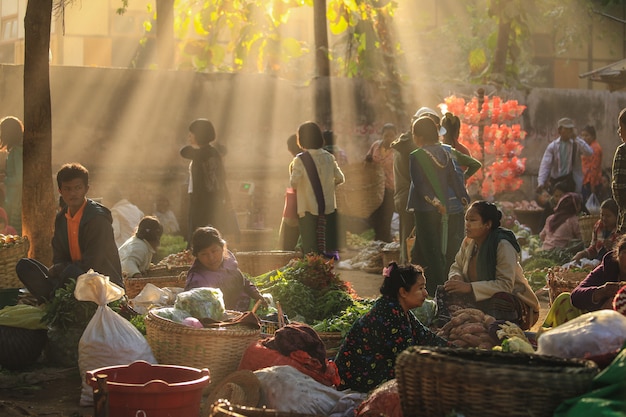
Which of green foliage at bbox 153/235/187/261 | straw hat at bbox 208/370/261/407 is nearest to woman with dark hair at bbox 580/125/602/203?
green foliage at bbox 153/235/187/261

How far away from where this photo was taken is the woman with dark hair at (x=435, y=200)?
30.5ft

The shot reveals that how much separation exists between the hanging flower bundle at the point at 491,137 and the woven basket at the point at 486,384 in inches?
443

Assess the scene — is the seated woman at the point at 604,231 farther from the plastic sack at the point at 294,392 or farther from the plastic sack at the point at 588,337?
the plastic sack at the point at 588,337

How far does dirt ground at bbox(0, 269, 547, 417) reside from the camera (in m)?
6.04

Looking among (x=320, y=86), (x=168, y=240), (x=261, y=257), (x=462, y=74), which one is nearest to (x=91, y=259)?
(x=261, y=257)

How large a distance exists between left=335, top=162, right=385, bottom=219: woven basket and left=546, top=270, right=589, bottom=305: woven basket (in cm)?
566

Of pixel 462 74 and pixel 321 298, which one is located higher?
pixel 462 74

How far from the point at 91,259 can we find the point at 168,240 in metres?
6.09

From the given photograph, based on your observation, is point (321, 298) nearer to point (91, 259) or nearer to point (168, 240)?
point (91, 259)

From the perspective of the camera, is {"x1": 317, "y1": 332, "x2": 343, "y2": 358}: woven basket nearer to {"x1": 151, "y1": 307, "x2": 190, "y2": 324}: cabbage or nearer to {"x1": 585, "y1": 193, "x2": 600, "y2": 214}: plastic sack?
{"x1": 151, "y1": 307, "x2": 190, "y2": 324}: cabbage

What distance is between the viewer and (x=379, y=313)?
5.93 meters

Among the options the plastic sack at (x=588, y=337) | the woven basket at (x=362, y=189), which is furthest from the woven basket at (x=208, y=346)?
the woven basket at (x=362, y=189)

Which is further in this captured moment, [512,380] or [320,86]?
[320,86]

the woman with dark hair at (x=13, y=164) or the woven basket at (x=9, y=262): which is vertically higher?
the woman with dark hair at (x=13, y=164)
